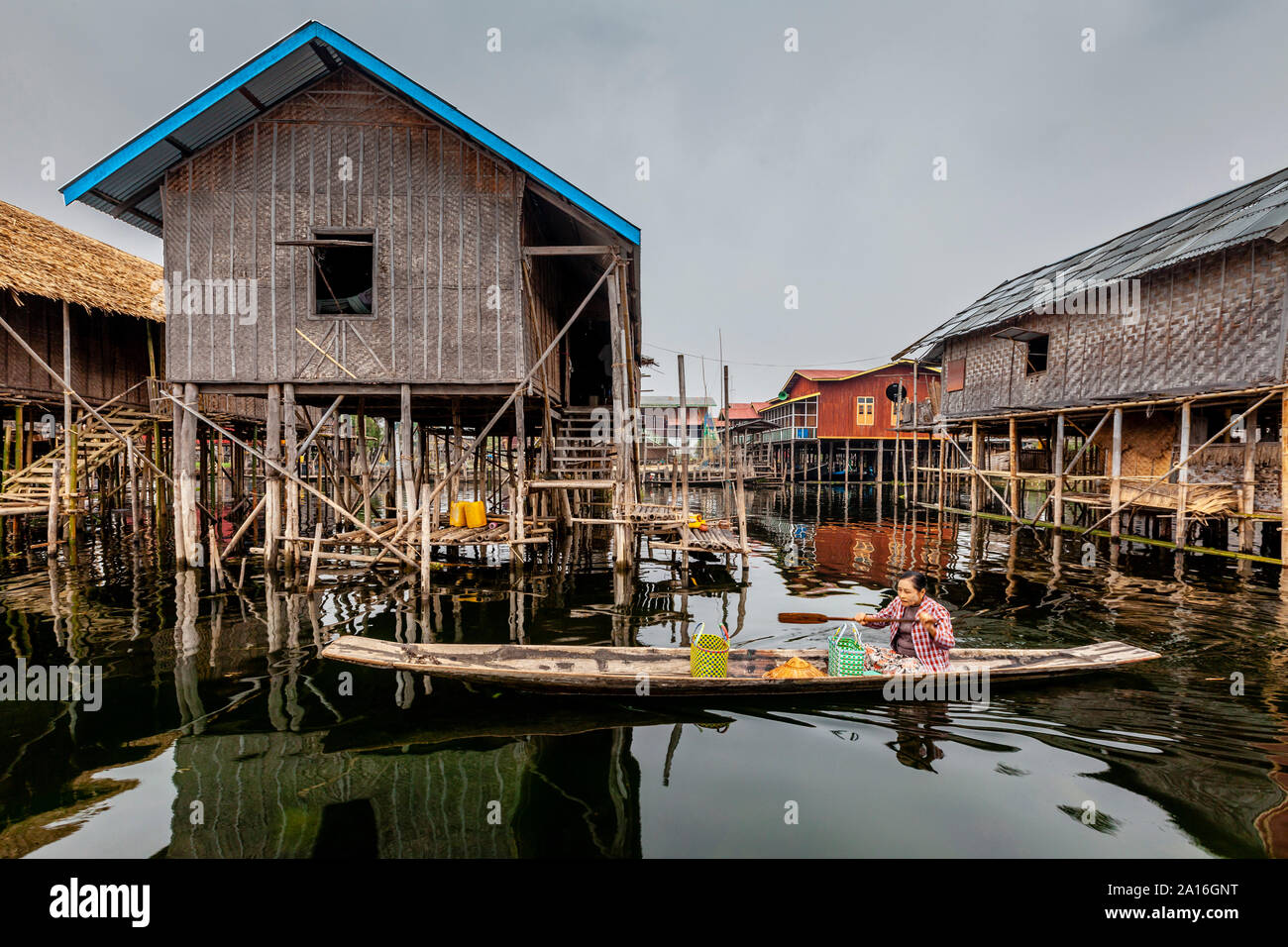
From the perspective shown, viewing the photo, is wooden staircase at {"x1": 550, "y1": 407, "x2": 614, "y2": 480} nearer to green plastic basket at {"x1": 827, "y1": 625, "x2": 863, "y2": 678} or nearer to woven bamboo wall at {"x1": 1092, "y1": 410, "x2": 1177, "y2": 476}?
green plastic basket at {"x1": 827, "y1": 625, "x2": 863, "y2": 678}

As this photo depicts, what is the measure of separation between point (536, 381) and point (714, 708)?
7.68 metres

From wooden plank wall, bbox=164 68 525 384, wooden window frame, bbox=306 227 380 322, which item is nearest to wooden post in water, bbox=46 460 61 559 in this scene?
wooden plank wall, bbox=164 68 525 384

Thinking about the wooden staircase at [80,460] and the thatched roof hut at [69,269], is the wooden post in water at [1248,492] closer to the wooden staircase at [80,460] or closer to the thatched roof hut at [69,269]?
the wooden staircase at [80,460]

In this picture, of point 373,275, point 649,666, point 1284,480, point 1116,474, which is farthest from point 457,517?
point 1284,480

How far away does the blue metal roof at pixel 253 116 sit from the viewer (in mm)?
9414

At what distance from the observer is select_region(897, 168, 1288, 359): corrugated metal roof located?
Result: 484 inches

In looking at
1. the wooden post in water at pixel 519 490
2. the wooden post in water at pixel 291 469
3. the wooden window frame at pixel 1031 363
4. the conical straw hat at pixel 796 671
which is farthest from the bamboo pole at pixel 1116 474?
the wooden post in water at pixel 291 469

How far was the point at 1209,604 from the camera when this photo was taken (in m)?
9.48

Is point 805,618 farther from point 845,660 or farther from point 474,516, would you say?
point 474,516

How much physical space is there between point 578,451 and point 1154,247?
15.3 m

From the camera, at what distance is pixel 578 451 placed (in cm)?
1371
